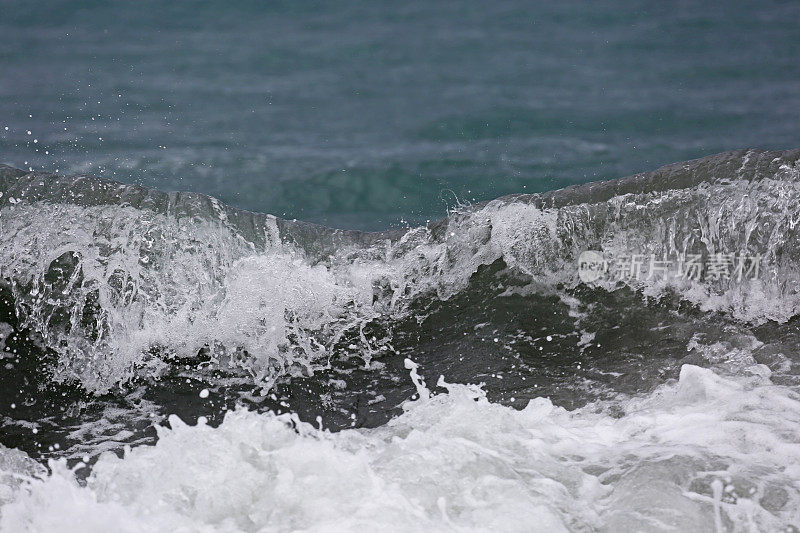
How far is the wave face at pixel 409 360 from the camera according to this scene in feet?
6.96

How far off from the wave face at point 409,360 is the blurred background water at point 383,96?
1.55 metres

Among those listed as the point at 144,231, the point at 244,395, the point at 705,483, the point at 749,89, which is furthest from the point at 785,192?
the point at 749,89

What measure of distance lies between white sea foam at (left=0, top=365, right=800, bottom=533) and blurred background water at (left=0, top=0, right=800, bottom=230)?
2.89m

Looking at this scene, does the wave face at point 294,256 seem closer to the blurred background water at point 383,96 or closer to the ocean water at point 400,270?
the ocean water at point 400,270

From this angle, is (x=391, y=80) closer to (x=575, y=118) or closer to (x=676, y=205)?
(x=575, y=118)

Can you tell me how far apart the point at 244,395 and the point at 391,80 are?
3.88 m

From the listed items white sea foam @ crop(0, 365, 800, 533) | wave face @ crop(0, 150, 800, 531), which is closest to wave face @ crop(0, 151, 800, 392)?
wave face @ crop(0, 150, 800, 531)

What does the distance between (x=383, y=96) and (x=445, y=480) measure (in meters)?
4.62

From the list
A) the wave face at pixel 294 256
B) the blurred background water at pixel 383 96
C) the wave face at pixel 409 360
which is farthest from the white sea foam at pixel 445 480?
the blurred background water at pixel 383 96

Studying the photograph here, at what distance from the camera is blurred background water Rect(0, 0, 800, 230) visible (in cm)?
562

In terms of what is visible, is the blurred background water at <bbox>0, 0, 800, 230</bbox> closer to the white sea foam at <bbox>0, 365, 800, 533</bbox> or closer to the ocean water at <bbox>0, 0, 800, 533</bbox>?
the ocean water at <bbox>0, 0, 800, 533</bbox>

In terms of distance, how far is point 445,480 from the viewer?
7.06 feet

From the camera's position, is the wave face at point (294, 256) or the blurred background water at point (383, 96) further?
the blurred background water at point (383, 96)

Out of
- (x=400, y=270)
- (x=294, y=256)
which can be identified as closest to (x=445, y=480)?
(x=400, y=270)
